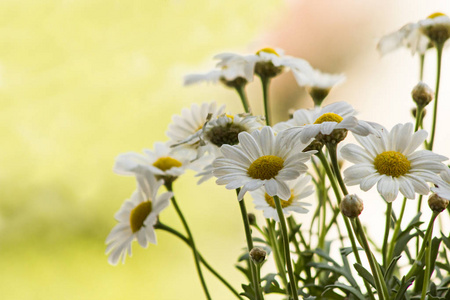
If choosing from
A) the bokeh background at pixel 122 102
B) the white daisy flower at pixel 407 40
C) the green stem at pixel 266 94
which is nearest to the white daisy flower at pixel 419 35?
the white daisy flower at pixel 407 40

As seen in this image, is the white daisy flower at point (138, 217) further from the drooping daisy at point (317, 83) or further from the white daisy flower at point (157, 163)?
the drooping daisy at point (317, 83)

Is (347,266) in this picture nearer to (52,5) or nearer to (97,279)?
(97,279)

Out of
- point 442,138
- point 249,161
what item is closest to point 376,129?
point 249,161

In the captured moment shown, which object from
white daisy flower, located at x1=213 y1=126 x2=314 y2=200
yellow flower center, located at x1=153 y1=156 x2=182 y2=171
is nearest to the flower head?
yellow flower center, located at x1=153 y1=156 x2=182 y2=171

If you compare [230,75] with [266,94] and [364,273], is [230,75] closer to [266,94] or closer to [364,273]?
[266,94]

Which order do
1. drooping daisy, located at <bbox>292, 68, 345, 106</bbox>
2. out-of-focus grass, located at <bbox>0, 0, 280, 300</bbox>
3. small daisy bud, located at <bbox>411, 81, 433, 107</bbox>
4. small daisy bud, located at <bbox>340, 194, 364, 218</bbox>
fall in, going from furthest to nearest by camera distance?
1. out-of-focus grass, located at <bbox>0, 0, 280, 300</bbox>
2. drooping daisy, located at <bbox>292, 68, 345, 106</bbox>
3. small daisy bud, located at <bbox>411, 81, 433, 107</bbox>
4. small daisy bud, located at <bbox>340, 194, 364, 218</bbox>

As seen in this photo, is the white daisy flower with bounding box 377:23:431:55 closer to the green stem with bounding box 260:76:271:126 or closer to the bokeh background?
the green stem with bounding box 260:76:271:126

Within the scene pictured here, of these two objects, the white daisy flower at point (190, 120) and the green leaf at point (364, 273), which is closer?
the green leaf at point (364, 273)
